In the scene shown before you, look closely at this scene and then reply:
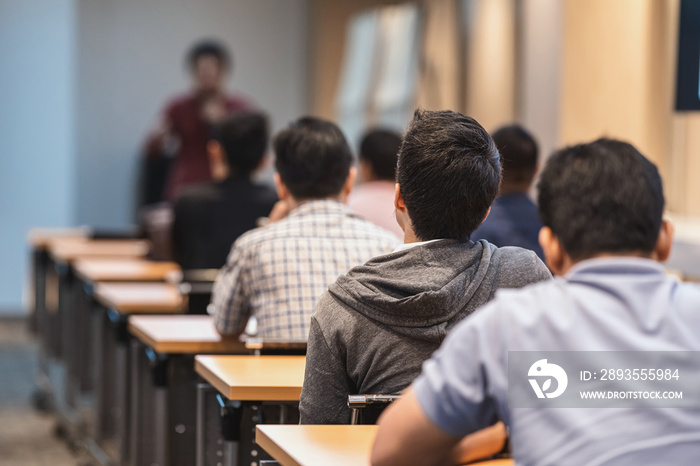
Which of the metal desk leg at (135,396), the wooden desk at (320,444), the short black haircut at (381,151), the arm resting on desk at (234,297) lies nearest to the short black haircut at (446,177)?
the wooden desk at (320,444)

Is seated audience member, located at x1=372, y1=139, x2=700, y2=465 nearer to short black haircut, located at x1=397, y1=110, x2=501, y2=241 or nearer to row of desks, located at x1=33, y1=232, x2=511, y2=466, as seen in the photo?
row of desks, located at x1=33, y1=232, x2=511, y2=466

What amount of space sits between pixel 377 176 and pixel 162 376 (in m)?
1.73

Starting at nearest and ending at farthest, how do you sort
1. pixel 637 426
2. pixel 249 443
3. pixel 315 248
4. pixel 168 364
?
pixel 637 426 → pixel 249 443 → pixel 315 248 → pixel 168 364

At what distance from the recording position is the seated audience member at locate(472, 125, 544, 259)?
3.94m

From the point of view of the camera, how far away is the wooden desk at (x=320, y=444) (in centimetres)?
161

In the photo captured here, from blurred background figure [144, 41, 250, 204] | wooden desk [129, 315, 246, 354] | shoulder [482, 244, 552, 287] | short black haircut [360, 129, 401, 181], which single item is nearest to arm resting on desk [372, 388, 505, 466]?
shoulder [482, 244, 552, 287]

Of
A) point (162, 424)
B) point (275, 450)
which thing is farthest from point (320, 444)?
point (162, 424)

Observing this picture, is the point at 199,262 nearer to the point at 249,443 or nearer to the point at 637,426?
the point at 249,443

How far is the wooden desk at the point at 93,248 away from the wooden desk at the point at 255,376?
3055 millimetres

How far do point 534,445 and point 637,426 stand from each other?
0.12 meters

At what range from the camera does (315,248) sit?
2818mm

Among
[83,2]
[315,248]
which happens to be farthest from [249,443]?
[83,2]

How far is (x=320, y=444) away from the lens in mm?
1709

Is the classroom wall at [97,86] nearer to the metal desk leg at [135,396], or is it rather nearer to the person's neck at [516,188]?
the metal desk leg at [135,396]
